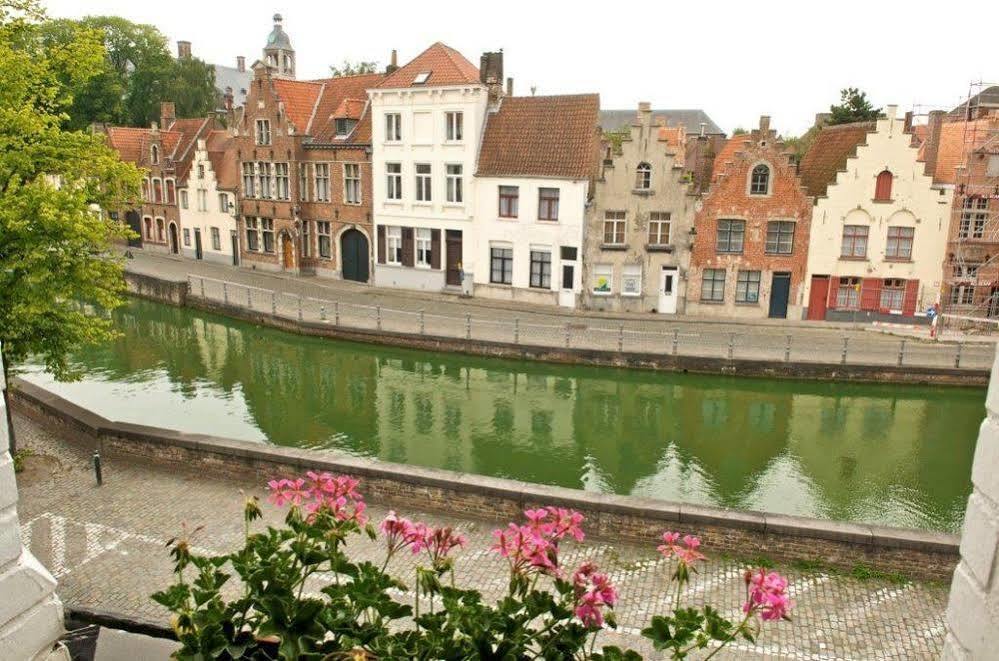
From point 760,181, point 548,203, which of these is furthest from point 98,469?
point 760,181

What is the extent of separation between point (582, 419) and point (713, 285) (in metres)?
11.7

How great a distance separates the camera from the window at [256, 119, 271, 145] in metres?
34.2

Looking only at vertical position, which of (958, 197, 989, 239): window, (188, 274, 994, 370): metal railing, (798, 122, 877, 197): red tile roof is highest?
(798, 122, 877, 197): red tile roof

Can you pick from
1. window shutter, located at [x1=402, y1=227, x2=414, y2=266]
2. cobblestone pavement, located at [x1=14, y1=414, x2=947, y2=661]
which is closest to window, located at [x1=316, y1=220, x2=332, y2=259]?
window shutter, located at [x1=402, y1=227, x2=414, y2=266]

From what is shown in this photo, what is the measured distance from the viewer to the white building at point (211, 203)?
37594mm

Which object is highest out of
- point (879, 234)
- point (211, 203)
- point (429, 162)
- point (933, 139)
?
point (933, 139)

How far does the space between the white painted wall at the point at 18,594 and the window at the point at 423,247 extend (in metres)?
28.1

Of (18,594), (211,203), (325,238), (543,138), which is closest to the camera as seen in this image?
(18,594)

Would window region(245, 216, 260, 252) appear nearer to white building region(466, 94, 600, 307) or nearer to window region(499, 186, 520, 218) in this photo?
white building region(466, 94, 600, 307)

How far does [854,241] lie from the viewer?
86.0ft

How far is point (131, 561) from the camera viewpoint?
877 centimetres

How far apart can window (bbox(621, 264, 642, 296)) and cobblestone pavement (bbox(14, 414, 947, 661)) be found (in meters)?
19.0

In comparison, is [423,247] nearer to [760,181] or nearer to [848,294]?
[760,181]

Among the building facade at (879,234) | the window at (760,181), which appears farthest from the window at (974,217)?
the window at (760,181)
